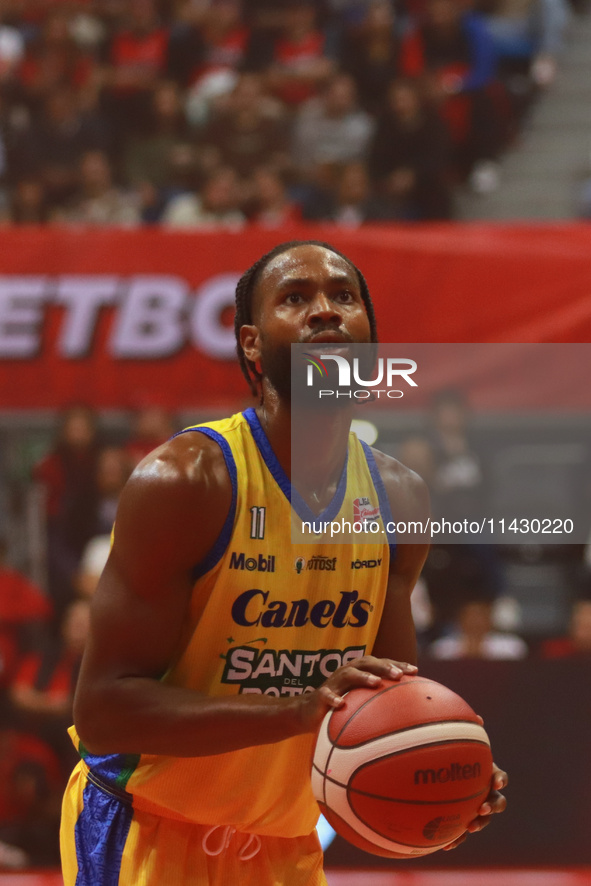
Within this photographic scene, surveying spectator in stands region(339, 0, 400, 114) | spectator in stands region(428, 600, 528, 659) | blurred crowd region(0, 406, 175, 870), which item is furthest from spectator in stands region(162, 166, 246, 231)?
spectator in stands region(428, 600, 528, 659)

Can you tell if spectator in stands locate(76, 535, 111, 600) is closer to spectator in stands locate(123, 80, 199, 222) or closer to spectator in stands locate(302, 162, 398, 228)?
spectator in stands locate(302, 162, 398, 228)

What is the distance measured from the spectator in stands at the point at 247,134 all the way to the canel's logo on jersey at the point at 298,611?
266 inches

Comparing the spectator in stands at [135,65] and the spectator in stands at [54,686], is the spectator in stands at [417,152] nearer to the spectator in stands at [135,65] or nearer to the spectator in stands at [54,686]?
the spectator in stands at [135,65]

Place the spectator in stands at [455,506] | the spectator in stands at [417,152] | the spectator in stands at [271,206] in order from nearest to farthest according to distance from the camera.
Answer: the spectator in stands at [455,506]
the spectator in stands at [271,206]
the spectator in stands at [417,152]

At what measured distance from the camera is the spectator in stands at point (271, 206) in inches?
314

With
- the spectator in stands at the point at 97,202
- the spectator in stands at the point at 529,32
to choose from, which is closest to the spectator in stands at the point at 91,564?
the spectator in stands at the point at 97,202

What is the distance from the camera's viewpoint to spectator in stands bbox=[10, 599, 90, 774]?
17.8ft

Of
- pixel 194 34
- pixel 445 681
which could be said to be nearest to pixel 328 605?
pixel 445 681

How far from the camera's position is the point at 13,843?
5176 millimetres

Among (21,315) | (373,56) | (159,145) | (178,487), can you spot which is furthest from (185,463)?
(373,56)

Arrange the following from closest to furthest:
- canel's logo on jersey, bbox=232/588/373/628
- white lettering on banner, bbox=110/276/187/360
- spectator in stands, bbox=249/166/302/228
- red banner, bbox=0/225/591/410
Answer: canel's logo on jersey, bbox=232/588/373/628 < red banner, bbox=0/225/591/410 < white lettering on banner, bbox=110/276/187/360 < spectator in stands, bbox=249/166/302/228

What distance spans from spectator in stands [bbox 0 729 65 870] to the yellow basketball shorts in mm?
2751

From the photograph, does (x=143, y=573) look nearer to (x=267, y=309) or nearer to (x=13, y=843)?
(x=267, y=309)

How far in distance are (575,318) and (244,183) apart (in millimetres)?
3304
